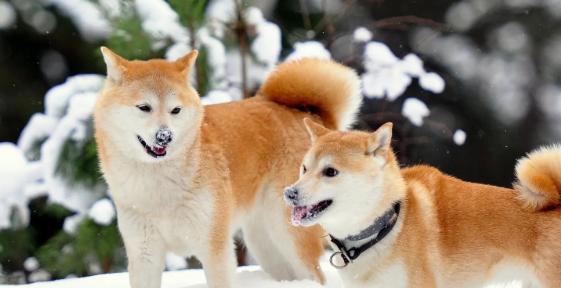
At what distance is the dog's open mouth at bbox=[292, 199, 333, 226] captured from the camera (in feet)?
11.2

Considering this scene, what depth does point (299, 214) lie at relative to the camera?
11.3 ft

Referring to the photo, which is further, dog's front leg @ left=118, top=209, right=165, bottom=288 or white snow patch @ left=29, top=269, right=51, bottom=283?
white snow patch @ left=29, top=269, right=51, bottom=283

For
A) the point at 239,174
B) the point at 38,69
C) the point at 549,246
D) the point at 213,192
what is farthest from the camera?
the point at 38,69

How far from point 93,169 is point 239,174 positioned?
7.35ft

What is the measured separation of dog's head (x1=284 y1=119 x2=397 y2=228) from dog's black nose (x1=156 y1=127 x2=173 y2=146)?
27.6 inches

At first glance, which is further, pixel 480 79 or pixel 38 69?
pixel 480 79

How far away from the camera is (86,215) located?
6.44 m

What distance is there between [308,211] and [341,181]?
0.18m

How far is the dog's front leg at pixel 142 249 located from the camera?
4078 millimetres

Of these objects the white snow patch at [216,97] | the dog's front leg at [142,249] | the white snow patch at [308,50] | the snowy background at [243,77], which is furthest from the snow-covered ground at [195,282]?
the white snow patch at [308,50]

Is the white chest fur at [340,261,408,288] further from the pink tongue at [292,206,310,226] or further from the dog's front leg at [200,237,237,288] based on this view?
the dog's front leg at [200,237,237,288]

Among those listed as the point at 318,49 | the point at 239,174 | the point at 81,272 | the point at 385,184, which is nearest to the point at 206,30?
the point at 318,49

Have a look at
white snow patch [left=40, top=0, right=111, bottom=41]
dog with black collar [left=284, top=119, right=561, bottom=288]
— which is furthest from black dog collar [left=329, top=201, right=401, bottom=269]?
white snow patch [left=40, top=0, right=111, bottom=41]

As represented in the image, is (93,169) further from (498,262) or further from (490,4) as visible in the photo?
(490,4)
